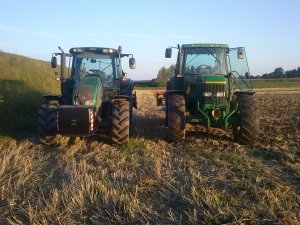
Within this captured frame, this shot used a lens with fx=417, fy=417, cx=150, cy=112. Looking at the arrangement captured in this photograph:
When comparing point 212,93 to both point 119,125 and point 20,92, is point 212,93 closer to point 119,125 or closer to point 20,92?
point 119,125

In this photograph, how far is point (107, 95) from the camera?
1110cm

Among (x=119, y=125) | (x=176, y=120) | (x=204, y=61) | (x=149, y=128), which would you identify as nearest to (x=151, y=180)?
(x=119, y=125)

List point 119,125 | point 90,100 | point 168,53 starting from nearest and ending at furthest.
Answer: point 119,125
point 90,100
point 168,53

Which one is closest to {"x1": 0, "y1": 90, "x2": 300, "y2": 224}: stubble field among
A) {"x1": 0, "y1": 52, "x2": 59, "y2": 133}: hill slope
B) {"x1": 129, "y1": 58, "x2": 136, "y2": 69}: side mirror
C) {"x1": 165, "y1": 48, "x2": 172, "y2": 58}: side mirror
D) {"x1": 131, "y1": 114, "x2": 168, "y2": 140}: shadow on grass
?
{"x1": 131, "y1": 114, "x2": 168, "y2": 140}: shadow on grass

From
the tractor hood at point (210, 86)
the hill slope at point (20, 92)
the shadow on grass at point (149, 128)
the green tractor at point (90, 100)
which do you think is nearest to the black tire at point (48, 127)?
the green tractor at point (90, 100)

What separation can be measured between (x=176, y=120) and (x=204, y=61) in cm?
222

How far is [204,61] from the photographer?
1147 cm

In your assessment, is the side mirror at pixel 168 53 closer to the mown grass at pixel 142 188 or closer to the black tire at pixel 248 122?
the black tire at pixel 248 122

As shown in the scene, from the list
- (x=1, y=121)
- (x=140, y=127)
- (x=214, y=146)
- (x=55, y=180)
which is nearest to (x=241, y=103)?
(x=214, y=146)

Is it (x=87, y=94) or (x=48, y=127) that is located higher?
(x=87, y=94)

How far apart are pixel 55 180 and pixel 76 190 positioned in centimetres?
101

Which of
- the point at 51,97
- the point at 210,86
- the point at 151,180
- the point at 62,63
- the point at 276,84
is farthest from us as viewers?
the point at 276,84

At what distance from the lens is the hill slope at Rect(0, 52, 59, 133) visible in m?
12.2

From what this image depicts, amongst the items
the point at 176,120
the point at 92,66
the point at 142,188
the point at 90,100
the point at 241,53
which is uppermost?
the point at 241,53
